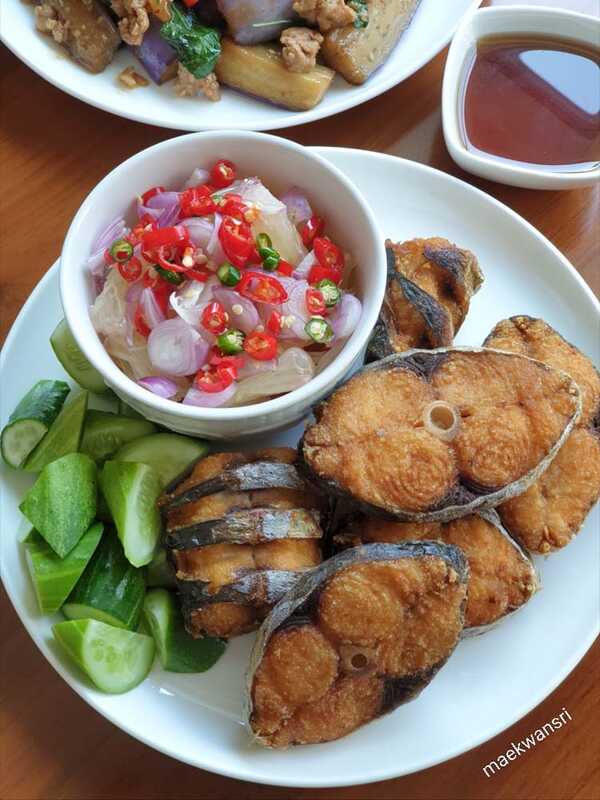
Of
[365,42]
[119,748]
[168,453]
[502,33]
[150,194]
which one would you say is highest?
[502,33]

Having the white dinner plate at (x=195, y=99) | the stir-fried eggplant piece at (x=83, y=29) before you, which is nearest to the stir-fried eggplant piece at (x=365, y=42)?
the white dinner plate at (x=195, y=99)

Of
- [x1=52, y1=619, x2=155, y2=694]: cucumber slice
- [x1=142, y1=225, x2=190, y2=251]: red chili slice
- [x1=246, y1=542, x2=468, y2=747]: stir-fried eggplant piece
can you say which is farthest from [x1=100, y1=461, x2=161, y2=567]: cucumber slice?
[x1=142, y1=225, x2=190, y2=251]: red chili slice

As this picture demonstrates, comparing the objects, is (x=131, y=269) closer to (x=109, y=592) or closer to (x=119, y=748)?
(x=109, y=592)

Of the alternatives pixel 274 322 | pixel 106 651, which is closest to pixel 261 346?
pixel 274 322

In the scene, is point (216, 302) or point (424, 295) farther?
point (424, 295)

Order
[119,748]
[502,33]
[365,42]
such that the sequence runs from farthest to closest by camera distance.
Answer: [502,33] < [365,42] < [119,748]

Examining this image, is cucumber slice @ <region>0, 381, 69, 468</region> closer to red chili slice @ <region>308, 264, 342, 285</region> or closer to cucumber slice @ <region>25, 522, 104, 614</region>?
cucumber slice @ <region>25, 522, 104, 614</region>

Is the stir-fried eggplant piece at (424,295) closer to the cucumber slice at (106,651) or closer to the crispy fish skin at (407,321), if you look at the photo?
the crispy fish skin at (407,321)
